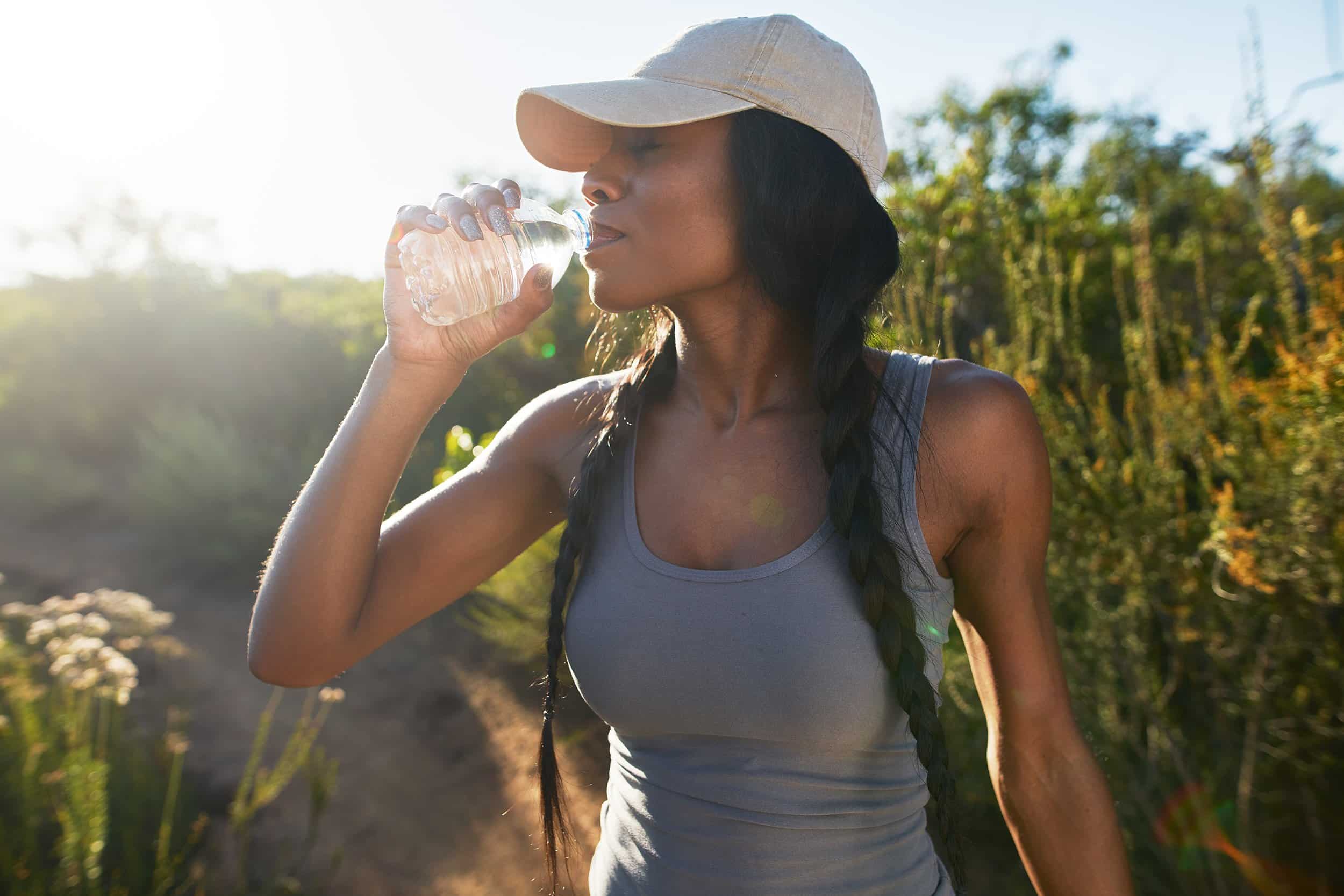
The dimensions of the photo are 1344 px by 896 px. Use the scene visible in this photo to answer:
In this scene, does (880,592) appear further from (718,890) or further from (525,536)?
(525,536)

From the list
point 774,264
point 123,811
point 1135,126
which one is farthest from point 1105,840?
point 1135,126

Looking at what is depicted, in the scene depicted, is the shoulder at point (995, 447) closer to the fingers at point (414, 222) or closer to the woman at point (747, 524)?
the woman at point (747, 524)

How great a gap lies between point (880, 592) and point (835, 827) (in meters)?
0.35

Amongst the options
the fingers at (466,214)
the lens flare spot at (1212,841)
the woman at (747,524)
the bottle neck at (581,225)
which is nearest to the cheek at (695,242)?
the woman at (747,524)

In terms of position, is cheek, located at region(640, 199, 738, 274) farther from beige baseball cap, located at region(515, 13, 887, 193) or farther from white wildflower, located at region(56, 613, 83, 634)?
white wildflower, located at region(56, 613, 83, 634)

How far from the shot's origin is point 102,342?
10.6 meters

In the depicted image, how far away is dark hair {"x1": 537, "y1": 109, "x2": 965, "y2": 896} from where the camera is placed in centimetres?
123

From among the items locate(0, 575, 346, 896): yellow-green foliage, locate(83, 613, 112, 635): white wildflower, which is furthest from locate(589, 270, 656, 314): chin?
locate(83, 613, 112, 635): white wildflower

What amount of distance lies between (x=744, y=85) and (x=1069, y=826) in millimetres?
1198

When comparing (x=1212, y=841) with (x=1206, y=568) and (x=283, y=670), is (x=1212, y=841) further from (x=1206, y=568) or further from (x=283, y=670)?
(x=283, y=670)

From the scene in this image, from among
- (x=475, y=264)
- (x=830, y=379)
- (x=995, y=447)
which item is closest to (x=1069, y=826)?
(x=995, y=447)

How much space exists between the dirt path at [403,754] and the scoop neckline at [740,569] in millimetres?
1245

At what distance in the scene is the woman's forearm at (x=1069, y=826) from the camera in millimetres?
1262

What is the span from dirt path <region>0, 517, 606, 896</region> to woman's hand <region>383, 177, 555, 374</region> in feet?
4.23
